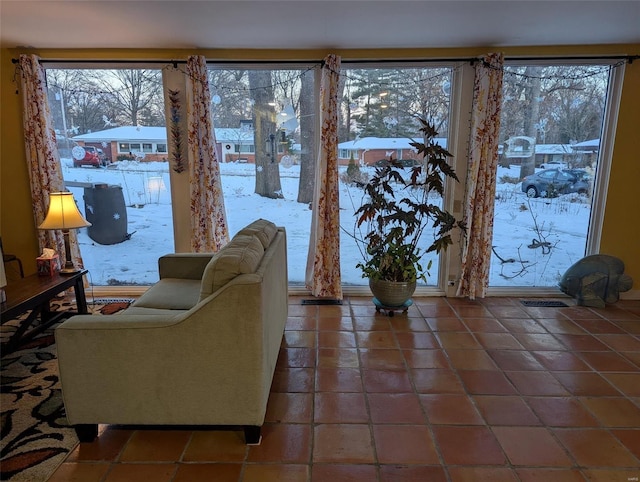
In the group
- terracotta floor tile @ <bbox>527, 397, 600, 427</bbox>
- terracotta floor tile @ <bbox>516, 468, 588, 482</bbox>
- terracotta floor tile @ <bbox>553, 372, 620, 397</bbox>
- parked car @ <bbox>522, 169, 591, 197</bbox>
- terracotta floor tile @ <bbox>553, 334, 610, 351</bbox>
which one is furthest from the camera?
parked car @ <bbox>522, 169, 591, 197</bbox>

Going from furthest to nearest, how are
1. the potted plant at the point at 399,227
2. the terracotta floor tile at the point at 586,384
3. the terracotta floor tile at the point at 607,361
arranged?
the potted plant at the point at 399,227 < the terracotta floor tile at the point at 607,361 < the terracotta floor tile at the point at 586,384

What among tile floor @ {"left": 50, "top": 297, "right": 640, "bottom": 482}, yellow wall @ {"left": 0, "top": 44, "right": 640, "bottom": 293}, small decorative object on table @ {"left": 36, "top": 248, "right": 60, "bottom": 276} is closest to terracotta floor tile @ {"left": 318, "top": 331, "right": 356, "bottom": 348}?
tile floor @ {"left": 50, "top": 297, "right": 640, "bottom": 482}

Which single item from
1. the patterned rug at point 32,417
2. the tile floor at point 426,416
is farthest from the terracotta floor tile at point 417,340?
the patterned rug at point 32,417

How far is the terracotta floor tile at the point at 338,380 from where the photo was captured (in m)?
2.48

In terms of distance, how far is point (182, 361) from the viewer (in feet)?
6.15

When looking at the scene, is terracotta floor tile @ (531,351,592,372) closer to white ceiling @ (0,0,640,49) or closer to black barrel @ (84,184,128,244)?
white ceiling @ (0,0,640,49)

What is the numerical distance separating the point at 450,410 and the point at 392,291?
1392 mm

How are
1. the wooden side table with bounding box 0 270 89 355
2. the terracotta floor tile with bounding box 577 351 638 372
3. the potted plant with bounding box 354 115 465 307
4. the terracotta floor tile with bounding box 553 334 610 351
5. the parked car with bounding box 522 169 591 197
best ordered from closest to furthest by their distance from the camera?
the wooden side table with bounding box 0 270 89 355 → the terracotta floor tile with bounding box 577 351 638 372 → the terracotta floor tile with bounding box 553 334 610 351 → the potted plant with bounding box 354 115 465 307 → the parked car with bounding box 522 169 591 197

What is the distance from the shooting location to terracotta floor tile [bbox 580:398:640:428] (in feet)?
7.11

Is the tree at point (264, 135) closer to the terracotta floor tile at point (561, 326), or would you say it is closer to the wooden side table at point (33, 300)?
the wooden side table at point (33, 300)

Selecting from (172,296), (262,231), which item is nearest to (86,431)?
(172,296)

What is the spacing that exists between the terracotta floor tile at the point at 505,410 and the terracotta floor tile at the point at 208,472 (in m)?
1.37

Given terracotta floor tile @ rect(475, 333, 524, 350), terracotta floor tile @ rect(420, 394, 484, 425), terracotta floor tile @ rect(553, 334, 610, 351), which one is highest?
terracotta floor tile @ rect(553, 334, 610, 351)

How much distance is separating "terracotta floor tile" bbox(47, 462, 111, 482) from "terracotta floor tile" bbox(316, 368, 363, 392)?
1196 millimetres
